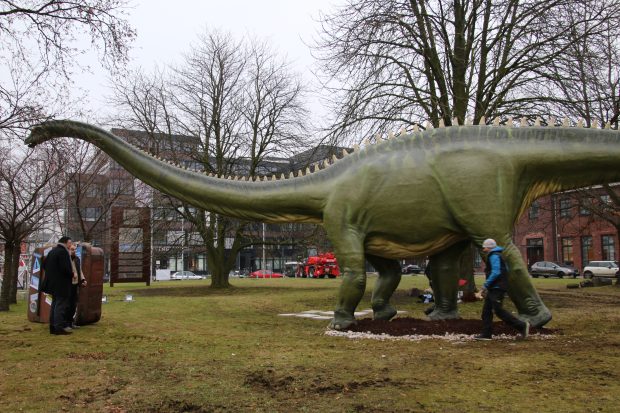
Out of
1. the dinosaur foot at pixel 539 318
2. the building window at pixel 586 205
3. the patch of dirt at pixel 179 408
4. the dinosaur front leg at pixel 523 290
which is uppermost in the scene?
the building window at pixel 586 205

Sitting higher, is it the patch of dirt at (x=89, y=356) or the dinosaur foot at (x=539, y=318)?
the dinosaur foot at (x=539, y=318)

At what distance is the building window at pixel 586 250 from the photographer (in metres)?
43.5

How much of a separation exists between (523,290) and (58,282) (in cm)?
697

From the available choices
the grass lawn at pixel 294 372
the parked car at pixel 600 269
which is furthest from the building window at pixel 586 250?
the grass lawn at pixel 294 372

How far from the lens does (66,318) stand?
355 inches

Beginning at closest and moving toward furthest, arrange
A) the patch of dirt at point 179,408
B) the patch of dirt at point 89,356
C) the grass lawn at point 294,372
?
the patch of dirt at point 179,408
the grass lawn at point 294,372
the patch of dirt at point 89,356

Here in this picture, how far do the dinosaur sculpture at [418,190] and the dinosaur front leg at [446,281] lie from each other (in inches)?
0.7

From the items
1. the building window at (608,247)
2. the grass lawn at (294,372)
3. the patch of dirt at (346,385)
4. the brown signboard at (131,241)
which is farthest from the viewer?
the building window at (608,247)

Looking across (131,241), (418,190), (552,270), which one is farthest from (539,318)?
(552,270)

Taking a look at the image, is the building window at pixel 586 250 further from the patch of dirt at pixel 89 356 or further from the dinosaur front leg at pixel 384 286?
the patch of dirt at pixel 89 356

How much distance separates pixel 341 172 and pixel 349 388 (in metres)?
4.59

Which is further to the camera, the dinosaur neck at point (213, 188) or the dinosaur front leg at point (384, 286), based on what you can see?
the dinosaur front leg at point (384, 286)

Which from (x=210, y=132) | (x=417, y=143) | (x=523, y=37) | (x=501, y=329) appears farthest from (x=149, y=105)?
(x=501, y=329)

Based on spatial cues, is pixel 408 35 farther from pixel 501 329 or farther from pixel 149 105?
pixel 149 105
